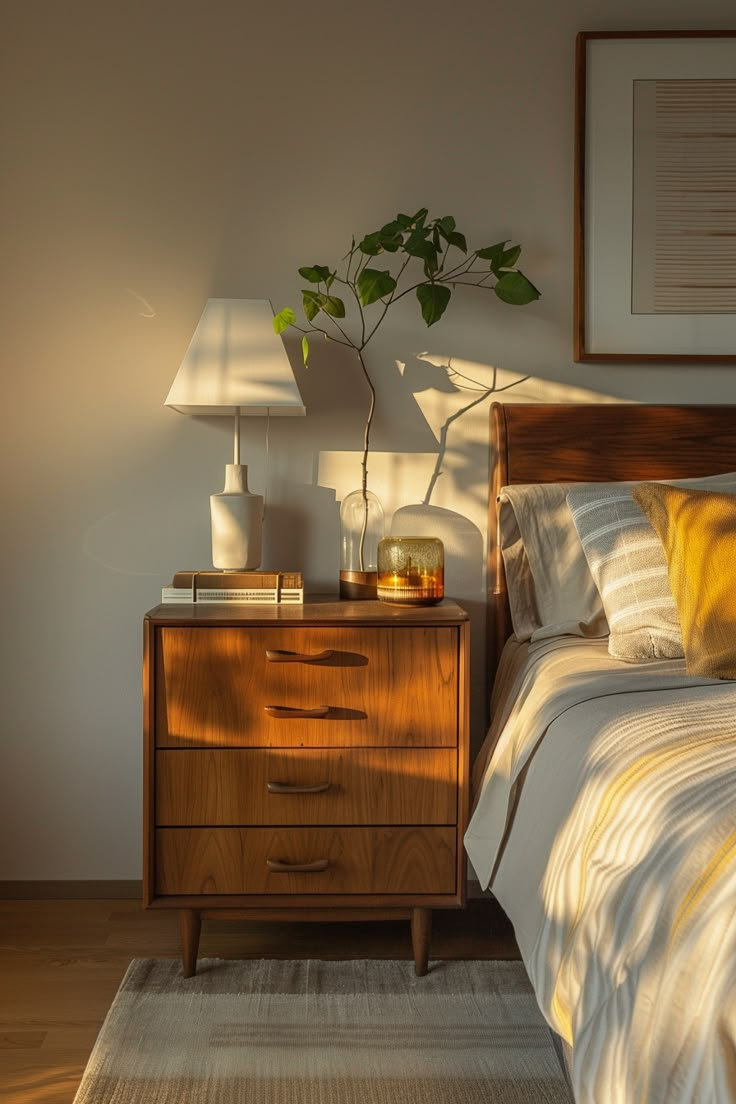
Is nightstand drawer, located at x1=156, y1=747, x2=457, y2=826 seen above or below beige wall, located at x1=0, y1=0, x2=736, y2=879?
below

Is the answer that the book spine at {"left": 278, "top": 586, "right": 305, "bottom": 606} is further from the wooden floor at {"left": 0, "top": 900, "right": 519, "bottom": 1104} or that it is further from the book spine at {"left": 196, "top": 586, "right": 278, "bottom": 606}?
the wooden floor at {"left": 0, "top": 900, "right": 519, "bottom": 1104}

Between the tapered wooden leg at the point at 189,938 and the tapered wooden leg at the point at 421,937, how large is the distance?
0.42 metres

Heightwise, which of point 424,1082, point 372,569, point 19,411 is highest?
point 19,411

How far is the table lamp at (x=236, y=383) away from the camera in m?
2.18

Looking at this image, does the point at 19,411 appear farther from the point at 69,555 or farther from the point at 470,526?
the point at 470,526

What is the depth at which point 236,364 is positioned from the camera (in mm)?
2201

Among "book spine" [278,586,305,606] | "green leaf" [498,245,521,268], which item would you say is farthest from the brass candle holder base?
"green leaf" [498,245,521,268]

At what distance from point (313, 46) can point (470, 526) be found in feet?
3.87

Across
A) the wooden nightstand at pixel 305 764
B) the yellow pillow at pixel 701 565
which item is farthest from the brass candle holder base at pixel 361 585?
the yellow pillow at pixel 701 565

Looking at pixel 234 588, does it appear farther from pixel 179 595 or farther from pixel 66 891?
pixel 66 891

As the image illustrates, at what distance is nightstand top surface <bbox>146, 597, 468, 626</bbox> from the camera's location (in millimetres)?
1946

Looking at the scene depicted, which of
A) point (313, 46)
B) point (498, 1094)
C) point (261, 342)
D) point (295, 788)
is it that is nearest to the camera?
point (498, 1094)

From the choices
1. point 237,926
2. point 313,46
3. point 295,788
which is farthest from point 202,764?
point 313,46

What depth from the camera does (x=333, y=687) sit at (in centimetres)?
197
